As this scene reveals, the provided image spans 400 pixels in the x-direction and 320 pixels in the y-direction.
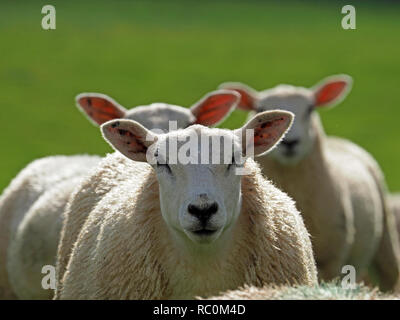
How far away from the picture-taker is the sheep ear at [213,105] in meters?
7.45

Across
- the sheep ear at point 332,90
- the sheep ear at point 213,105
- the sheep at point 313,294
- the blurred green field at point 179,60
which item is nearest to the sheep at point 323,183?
the sheep ear at point 332,90

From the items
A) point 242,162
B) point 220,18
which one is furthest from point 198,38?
point 242,162

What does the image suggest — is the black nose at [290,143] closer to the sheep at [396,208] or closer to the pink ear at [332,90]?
the pink ear at [332,90]

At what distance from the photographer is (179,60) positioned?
40.4 m

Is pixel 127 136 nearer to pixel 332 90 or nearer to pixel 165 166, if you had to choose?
pixel 165 166

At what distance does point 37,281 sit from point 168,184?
2793 mm

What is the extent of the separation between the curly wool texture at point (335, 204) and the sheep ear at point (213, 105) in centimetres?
153

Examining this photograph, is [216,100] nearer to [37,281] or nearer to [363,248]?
[37,281]

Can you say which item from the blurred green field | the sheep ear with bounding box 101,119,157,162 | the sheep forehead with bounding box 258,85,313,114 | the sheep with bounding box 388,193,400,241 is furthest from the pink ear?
the blurred green field

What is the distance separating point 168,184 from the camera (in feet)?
15.8

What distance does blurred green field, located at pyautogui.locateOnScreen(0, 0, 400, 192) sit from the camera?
30297mm

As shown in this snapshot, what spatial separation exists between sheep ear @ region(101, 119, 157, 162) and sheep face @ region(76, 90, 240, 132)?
191cm

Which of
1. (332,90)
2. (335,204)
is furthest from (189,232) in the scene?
(332,90)
